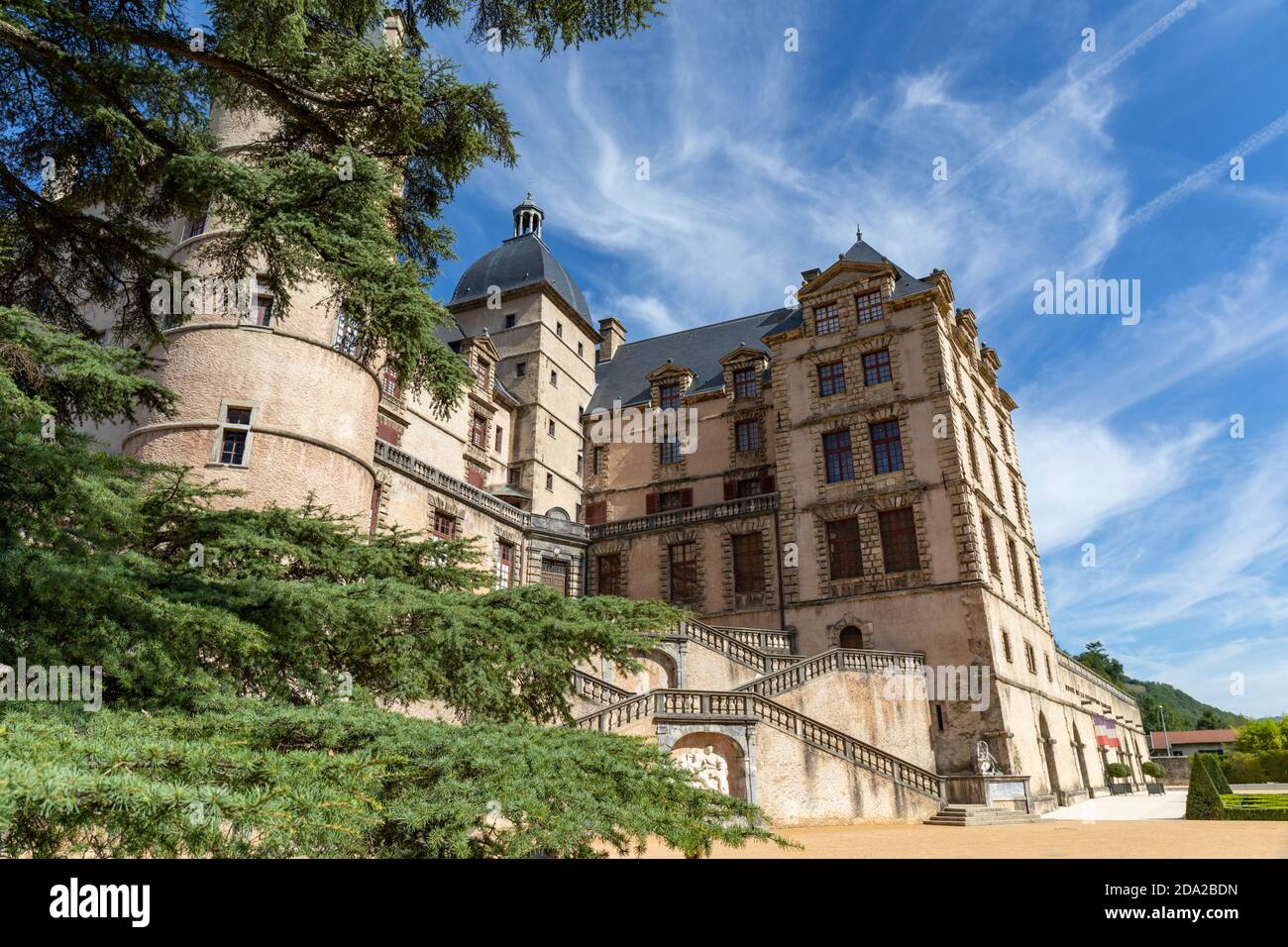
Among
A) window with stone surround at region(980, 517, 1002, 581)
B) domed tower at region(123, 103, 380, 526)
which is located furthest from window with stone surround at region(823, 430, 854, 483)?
domed tower at region(123, 103, 380, 526)

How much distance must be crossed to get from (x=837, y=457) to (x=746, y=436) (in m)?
5.31

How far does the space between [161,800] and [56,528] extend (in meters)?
5.25

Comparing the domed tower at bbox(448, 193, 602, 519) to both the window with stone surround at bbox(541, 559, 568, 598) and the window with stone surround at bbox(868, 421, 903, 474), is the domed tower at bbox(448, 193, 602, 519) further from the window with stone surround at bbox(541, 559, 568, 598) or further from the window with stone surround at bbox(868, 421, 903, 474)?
the window with stone surround at bbox(868, 421, 903, 474)

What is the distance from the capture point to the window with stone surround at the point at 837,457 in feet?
93.0

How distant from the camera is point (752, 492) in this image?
31.9 meters

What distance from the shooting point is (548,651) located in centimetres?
764

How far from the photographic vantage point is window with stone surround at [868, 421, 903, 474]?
2742cm

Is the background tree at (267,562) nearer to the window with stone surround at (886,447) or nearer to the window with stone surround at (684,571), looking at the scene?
the window with stone surround at (684,571)

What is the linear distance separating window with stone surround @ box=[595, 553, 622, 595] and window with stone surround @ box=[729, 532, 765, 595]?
5.23 m

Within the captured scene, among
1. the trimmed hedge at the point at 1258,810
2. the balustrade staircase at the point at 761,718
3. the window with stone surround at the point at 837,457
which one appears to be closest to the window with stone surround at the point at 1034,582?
the window with stone surround at the point at 837,457

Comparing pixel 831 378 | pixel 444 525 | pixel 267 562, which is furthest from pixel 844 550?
pixel 267 562

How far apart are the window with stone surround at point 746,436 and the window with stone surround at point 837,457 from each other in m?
4.11
